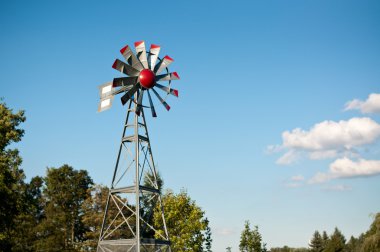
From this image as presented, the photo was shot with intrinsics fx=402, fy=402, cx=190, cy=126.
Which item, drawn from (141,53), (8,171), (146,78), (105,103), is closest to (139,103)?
(146,78)

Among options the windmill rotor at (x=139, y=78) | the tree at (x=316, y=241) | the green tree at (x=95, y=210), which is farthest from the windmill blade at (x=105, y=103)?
the tree at (x=316, y=241)

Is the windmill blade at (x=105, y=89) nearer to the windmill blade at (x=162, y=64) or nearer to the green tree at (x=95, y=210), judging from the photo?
the windmill blade at (x=162, y=64)

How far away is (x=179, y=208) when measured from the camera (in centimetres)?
4169

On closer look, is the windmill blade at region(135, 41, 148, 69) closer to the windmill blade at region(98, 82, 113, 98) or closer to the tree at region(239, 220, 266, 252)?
the windmill blade at region(98, 82, 113, 98)

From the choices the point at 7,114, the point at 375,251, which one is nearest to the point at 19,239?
the point at 7,114

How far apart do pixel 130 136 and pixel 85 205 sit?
103 ft

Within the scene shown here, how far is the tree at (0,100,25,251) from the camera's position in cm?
2562

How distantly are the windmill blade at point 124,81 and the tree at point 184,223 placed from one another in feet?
71.1

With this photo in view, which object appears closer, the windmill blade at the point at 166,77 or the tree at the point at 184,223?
the windmill blade at the point at 166,77

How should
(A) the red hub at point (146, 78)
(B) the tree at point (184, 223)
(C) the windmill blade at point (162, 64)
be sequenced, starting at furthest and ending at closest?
(B) the tree at point (184, 223) → (C) the windmill blade at point (162, 64) → (A) the red hub at point (146, 78)

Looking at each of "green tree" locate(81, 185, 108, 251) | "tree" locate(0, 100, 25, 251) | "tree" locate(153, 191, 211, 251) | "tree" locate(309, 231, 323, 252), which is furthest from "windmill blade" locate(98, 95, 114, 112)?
"tree" locate(309, 231, 323, 252)

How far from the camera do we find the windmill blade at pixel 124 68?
21.6m

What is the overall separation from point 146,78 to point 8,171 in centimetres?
1146

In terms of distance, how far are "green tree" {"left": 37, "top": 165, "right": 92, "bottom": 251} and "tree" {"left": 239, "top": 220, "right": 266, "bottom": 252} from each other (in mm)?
21194
